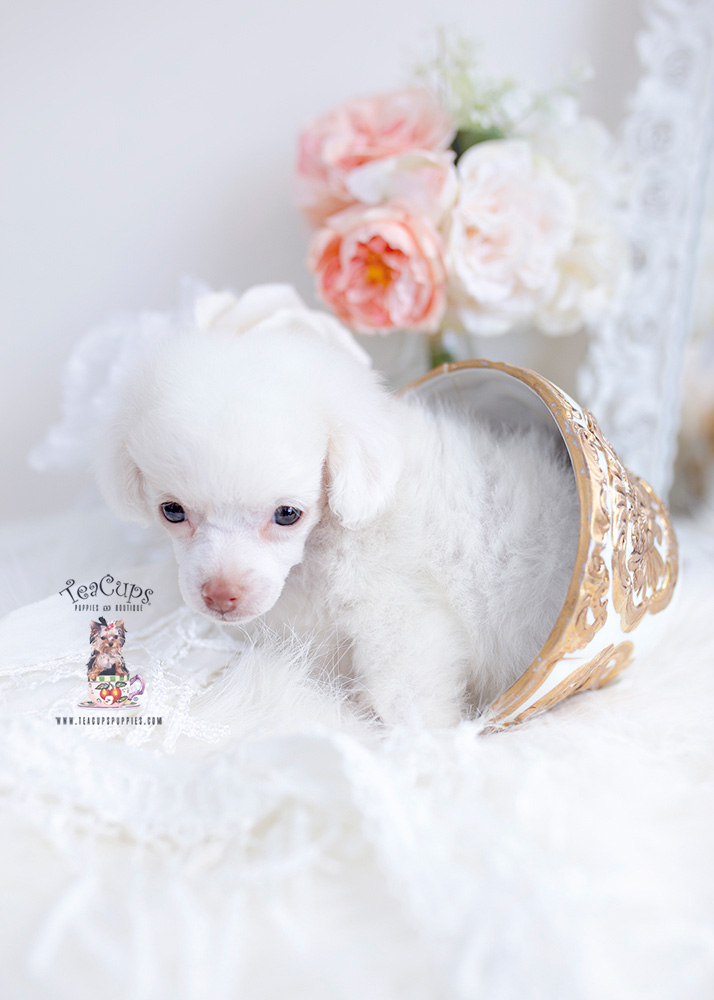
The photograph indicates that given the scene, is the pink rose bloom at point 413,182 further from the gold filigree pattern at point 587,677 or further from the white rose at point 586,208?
the gold filigree pattern at point 587,677

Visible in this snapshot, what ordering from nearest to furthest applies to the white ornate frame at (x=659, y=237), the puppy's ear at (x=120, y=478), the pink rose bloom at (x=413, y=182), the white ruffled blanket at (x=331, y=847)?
1. the white ruffled blanket at (x=331, y=847)
2. the puppy's ear at (x=120, y=478)
3. the pink rose bloom at (x=413, y=182)
4. the white ornate frame at (x=659, y=237)

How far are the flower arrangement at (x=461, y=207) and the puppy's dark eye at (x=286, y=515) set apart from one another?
0.59m

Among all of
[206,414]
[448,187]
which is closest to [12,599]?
[206,414]

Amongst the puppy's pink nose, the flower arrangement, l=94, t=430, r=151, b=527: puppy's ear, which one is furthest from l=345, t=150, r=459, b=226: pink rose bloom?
the puppy's pink nose

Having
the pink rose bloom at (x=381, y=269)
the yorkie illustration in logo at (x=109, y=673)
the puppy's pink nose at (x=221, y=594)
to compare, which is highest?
the pink rose bloom at (x=381, y=269)

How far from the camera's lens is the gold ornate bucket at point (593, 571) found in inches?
30.5

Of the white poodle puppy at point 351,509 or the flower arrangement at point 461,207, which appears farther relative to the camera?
the flower arrangement at point 461,207

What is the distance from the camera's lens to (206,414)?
0.77 m

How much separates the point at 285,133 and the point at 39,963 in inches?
59.7

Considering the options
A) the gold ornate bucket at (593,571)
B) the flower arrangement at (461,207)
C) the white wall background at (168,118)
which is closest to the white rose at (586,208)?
the flower arrangement at (461,207)

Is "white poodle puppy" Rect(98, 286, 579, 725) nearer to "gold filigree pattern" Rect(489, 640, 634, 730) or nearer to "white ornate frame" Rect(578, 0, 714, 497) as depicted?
"gold filigree pattern" Rect(489, 640, 634, 730)

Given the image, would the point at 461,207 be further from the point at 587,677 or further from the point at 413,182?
the point at 587,677

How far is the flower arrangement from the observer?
1.26m

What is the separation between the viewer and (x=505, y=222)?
1.27 meters
